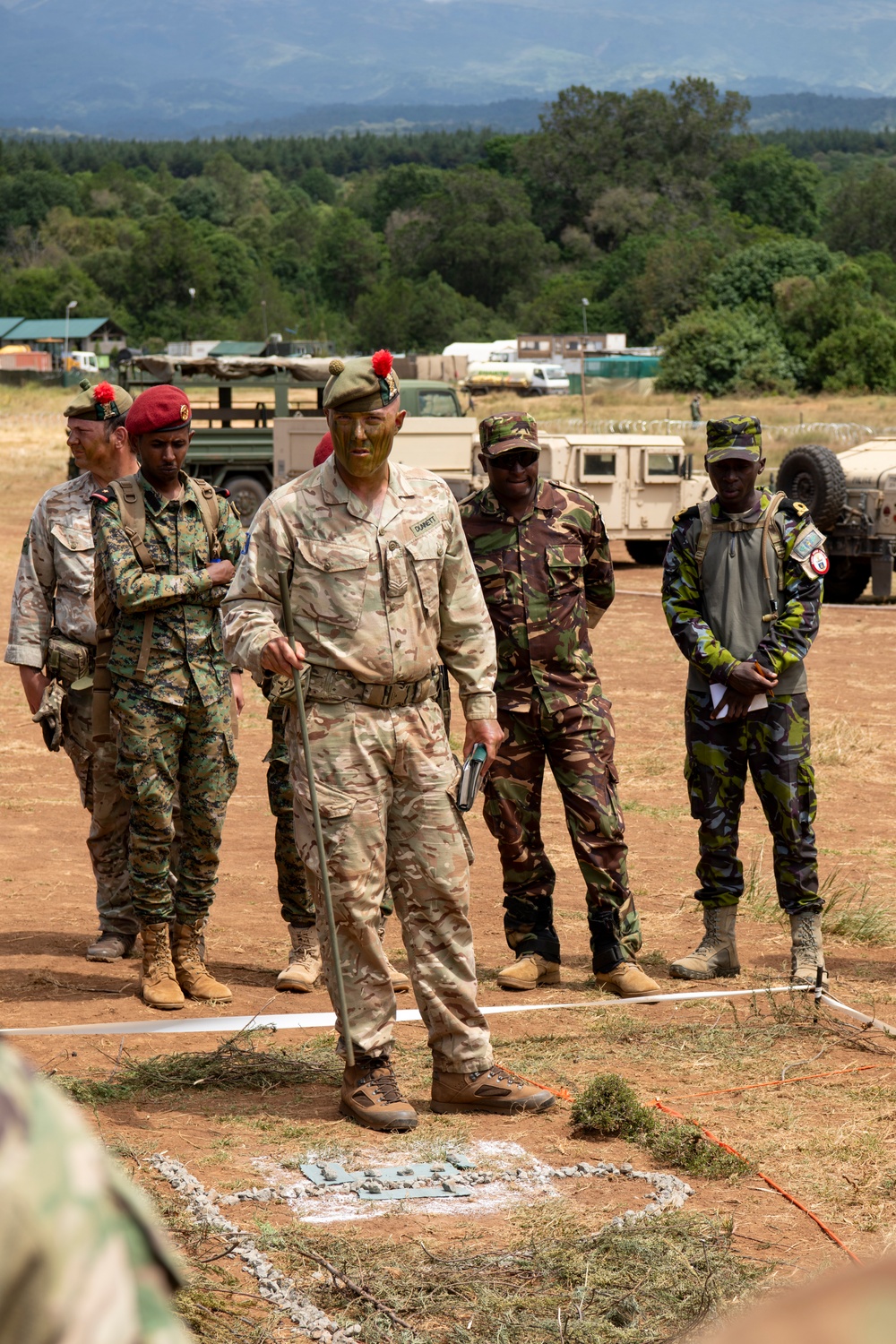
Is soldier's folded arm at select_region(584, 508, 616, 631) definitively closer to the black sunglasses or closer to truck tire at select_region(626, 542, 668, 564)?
the black sunglasses

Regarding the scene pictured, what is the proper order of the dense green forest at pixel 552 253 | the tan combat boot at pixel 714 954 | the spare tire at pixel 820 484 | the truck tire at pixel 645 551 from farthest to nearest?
1. the dense green forest at pixel 552 253
2. the truck tire at pixel 645 551
3. the spare tire at pixel 820 484
4. the tan combat boot at pixel 714 954

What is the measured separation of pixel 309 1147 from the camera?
14.1ft

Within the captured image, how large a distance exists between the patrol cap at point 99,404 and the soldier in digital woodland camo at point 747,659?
6.66 feet

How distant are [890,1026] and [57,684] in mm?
3094

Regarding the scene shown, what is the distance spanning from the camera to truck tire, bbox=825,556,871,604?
17.3 m

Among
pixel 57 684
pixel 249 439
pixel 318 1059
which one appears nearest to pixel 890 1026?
pixel 318 1059

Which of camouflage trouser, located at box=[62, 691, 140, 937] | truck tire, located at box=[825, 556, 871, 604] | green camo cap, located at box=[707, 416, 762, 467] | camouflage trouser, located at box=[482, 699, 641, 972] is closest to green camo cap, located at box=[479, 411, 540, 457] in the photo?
green camo cap, located at box=[707, 416, 762, 467]

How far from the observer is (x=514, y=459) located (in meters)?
5.79

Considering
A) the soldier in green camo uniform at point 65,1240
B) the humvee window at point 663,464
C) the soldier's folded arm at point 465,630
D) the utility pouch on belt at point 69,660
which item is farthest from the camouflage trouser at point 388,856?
the humvee window at point 663,464

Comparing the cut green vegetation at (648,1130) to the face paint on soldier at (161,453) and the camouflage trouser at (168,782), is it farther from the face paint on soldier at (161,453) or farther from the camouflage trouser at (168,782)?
the face paint on soldier at (161,453)

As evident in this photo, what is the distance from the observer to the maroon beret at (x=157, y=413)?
5.35 meters

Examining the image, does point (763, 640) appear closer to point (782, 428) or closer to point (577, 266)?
point (782, 428)

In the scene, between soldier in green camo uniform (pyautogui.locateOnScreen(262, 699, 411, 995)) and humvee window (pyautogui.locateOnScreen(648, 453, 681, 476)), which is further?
humvee window (pyautogui.locateOnScreen(648, 453, 681, 476))

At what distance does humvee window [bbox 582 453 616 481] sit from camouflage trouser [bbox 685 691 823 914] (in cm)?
1352
